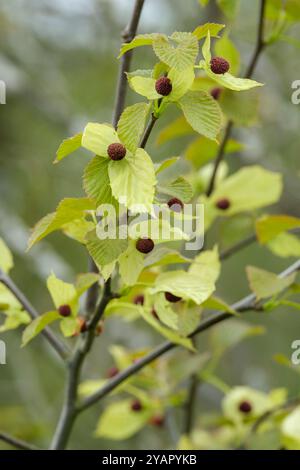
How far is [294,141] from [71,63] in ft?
3.41

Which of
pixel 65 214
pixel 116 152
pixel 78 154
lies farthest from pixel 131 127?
pixel 78 154

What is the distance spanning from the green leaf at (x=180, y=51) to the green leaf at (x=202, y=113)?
0.04 metres

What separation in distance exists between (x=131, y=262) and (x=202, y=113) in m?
0.17

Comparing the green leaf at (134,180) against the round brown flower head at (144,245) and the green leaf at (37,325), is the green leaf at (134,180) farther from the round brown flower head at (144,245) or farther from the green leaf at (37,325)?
the green leaf at (37,325)

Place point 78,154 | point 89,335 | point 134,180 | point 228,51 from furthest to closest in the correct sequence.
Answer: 1. point 78,154
2. point 228,51
3. point 89,335
4. point 134,180

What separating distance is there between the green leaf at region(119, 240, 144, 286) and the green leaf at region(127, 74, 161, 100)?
6.0 inches

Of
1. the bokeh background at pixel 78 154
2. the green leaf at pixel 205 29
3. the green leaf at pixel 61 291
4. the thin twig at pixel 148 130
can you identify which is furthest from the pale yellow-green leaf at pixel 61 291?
the bokeh background at pixel 78 154

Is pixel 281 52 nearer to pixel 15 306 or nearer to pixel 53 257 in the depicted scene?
pixel 53 257

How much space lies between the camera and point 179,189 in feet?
2.42

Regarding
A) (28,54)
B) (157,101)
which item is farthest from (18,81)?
(157,101)

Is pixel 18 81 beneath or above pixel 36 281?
above

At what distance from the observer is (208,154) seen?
4.09 ft

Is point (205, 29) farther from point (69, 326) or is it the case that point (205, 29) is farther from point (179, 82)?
point (69, 326)

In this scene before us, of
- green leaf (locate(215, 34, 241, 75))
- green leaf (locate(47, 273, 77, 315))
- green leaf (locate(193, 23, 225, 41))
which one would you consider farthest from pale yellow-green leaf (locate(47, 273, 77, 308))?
green leaf (locate(215, 34, 241, 75))
